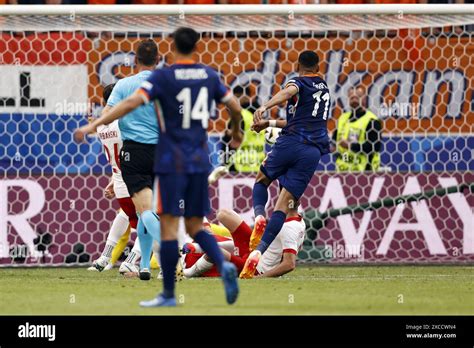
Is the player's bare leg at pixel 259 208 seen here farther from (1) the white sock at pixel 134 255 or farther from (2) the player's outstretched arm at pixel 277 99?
(1) the white sock at pixel 134 255

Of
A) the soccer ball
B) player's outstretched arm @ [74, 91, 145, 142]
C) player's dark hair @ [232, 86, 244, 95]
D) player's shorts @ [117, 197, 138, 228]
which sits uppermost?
player's outstretched arm @ [74, 91, 145, 142]

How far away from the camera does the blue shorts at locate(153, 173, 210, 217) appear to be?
8117mm

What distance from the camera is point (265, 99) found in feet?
46.2

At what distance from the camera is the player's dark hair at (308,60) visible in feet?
35.9

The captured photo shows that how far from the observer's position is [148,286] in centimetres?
998

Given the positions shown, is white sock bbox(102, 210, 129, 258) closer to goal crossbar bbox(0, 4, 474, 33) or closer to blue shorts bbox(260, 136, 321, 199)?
blue shorts bbox(260, 136, 321, 199)

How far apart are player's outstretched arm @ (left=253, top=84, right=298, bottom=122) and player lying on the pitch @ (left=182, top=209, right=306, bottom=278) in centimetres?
94

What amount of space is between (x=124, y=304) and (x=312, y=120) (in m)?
3.24

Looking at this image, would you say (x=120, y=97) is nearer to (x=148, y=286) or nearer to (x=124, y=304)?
(x=148, y=286)

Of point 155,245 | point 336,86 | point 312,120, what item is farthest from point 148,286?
point 336,86

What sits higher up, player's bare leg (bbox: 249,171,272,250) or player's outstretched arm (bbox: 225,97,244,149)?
player's outstretched arm (bbox: 225,97,244,149)

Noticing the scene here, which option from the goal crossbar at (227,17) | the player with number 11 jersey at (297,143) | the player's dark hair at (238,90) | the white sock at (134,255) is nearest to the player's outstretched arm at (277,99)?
the player with number 11 jersey at (297,143)

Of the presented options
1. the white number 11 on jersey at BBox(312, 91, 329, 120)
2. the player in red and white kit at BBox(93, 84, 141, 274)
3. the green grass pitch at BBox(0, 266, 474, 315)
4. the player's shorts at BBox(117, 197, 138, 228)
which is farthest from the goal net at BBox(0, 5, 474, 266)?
the white number 11 on jersey at BBox(312, 91, 329, 120)

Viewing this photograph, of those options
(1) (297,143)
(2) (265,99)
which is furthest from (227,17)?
(1) (297,143)
